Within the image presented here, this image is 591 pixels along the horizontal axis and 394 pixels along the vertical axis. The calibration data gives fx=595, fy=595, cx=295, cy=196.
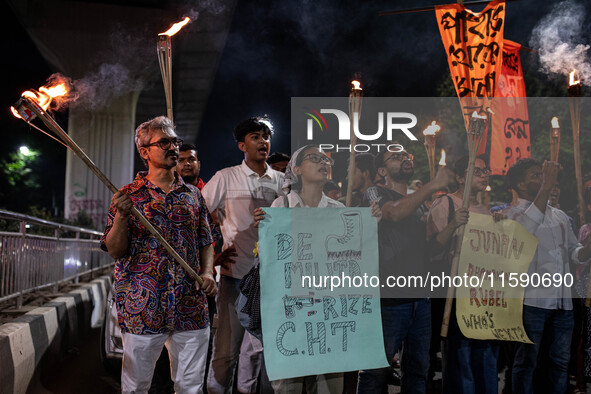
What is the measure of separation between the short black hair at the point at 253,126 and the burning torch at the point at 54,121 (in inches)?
61.5

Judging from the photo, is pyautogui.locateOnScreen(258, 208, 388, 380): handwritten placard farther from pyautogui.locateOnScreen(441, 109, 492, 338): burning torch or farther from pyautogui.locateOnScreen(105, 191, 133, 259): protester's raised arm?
pyautogui.locateOnScreen(105, 191, 133, 259): protester's raised arm

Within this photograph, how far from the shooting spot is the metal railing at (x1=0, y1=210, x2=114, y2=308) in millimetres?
5887

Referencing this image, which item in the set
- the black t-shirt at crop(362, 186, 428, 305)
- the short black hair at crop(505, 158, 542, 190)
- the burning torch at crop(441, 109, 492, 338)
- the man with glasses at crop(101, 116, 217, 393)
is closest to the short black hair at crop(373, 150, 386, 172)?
the black t-shirt at crop(362, 186, 428, 305)

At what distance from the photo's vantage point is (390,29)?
50.8 ft

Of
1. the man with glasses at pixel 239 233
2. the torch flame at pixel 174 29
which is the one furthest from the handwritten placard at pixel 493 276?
the torch flame at pixel 174 29

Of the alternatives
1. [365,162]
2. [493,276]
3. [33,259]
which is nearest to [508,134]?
[365,162]

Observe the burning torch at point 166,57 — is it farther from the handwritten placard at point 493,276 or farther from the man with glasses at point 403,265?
the handwritten placard at point 493,276

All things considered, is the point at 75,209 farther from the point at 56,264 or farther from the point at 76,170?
the point at 56,264

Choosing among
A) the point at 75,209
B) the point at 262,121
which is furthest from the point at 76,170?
the point at 262,121

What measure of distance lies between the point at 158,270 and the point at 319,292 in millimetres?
1104

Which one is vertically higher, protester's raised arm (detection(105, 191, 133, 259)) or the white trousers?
protester's raised arm (detection(105, 191, 133, 259))

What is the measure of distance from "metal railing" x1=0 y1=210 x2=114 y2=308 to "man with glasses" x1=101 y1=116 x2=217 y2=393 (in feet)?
6.73

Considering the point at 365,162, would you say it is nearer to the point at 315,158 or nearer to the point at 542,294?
the point at 315,158

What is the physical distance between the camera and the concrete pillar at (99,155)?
76.3ft
